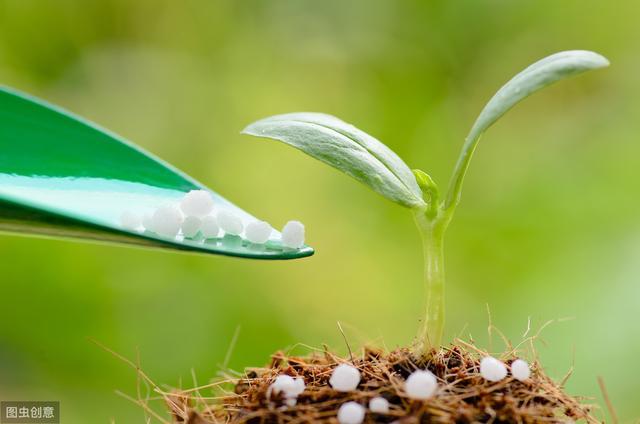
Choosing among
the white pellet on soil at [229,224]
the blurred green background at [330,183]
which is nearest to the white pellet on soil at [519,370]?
the white pellet on soil at [229,224]

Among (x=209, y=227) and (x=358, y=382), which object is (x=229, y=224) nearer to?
(x=209, y=227)

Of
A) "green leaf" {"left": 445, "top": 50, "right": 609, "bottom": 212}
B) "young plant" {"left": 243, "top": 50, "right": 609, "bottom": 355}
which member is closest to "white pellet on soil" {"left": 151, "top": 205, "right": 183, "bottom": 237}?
"young plant" {"left": 243, "top": 50, "right": 609, "bottom": 355}

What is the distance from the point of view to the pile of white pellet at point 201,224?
1.55 feet

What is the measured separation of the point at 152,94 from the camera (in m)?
1.83

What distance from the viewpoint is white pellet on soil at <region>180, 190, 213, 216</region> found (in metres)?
0.51

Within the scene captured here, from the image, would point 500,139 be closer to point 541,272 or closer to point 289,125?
point 541,272

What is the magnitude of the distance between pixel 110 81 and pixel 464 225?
97cm

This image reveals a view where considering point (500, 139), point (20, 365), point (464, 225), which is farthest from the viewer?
point (500, 139)

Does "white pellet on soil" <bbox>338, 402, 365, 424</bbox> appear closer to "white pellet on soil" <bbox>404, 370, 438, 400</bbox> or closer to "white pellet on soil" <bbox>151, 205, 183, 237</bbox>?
"white pellet on soil" <bbox>404, 370, 438, 400</bbox>

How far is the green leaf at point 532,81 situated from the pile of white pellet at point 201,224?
14 centimetres

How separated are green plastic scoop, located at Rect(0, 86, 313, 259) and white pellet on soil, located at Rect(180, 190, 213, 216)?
3 cm

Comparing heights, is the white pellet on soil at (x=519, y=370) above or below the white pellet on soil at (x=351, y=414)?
above

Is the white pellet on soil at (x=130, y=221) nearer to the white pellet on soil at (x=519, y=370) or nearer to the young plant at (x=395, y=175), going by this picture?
the young plant at (x=395, y=175)

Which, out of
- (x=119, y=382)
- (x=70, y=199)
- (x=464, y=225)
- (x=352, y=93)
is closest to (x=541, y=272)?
(x=464, y=225)
